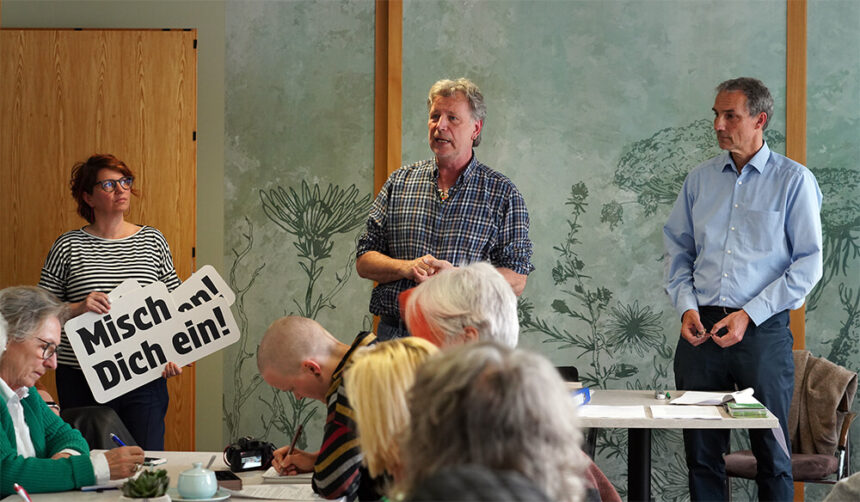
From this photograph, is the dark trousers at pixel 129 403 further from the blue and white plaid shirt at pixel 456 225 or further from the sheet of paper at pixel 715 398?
the sheet of paper at pixel 715 398

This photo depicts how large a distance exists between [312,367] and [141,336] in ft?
5.39

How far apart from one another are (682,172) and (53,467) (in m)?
3.55

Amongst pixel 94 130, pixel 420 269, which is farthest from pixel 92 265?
pixel 420 269

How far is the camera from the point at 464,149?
4.02 m

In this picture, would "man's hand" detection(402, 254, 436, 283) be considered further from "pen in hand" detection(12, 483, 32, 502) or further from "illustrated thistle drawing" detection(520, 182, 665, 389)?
"pen in hand" detection(12, 483, 32, 502)

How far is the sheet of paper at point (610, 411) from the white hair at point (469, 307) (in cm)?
105

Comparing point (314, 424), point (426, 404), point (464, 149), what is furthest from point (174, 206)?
point (426, 404)

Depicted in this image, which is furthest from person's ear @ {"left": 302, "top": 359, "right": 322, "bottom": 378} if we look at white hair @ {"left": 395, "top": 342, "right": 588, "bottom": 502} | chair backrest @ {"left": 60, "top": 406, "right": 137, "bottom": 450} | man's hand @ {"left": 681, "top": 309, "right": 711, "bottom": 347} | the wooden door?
the wooden door

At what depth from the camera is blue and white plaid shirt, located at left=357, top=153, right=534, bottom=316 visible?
3.93m

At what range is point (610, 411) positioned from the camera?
342cm

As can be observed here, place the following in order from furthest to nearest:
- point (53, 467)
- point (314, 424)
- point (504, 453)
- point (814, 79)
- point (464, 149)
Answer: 1. point (314, 424)
2. point (814, 79)
3. point (464, 149)
4. point (53, 467)
5. point (504, 453)

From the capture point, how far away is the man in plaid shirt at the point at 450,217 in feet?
12.9

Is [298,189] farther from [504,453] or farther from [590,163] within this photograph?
[504,453]

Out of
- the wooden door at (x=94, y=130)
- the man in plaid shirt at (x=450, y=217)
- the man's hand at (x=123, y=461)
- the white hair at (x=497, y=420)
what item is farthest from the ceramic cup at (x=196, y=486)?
the wooden door at (x=94, y=130)
